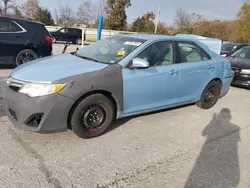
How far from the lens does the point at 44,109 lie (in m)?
2.85

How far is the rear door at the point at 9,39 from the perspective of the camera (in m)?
6.92

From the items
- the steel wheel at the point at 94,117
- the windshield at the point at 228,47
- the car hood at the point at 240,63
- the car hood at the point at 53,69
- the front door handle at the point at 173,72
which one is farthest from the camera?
the windshield at the point at 228,47

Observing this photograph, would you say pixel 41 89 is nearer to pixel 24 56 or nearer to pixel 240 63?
pixel 24 56

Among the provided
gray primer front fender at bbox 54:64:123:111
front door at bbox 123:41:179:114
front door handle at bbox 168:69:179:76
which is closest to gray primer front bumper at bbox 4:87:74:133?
gray primer front fender at bbox 54:64:123:111

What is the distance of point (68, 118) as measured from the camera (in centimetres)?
311

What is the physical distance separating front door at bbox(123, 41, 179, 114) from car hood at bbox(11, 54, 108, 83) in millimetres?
536

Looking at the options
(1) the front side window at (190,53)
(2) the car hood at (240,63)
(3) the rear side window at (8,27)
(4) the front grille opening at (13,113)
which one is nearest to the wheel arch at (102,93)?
(4) the front grille opening at (13,113)

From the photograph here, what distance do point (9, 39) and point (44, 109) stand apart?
5.23 metres

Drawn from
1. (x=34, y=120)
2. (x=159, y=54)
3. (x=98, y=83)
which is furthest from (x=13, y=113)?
(x=159, y=54)

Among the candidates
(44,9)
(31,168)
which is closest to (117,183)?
(31,168)

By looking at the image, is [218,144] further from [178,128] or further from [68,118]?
[68,118]

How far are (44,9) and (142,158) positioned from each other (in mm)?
40998

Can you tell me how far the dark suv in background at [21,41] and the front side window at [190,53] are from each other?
16.7ft

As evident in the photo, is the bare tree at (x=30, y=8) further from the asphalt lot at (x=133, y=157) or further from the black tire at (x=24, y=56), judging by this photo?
the asphalt lot at (x=133, y=157)
